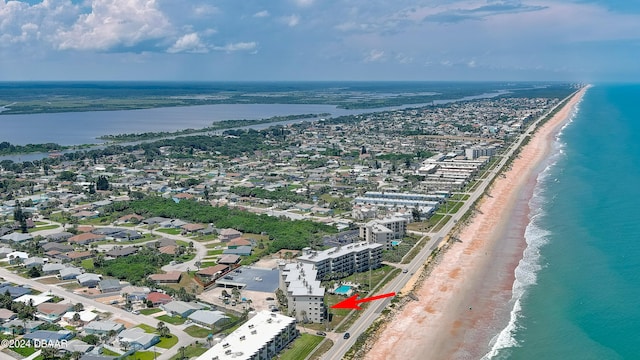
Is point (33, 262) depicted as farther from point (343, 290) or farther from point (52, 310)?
point (343, 290)

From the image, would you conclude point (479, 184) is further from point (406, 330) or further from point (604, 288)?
point (406, 330)

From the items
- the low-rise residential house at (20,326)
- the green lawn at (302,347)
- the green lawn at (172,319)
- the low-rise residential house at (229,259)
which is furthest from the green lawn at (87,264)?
the green lawn at (302,347)

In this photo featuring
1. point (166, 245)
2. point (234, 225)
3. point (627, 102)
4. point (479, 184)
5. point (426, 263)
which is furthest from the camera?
point (627, 102)

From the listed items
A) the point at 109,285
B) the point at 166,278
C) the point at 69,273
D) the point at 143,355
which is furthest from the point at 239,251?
the point at 143,355

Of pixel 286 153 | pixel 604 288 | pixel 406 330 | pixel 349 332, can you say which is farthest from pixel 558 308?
pixel 286 153

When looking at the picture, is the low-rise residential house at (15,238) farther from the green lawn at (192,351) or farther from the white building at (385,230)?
the white building at (385,230)

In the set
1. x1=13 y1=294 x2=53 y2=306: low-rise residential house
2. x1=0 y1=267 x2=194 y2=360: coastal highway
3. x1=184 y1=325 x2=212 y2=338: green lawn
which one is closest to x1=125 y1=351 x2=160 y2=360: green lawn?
x1=0 y1=267 x2=194 y2=360: coastal highway
